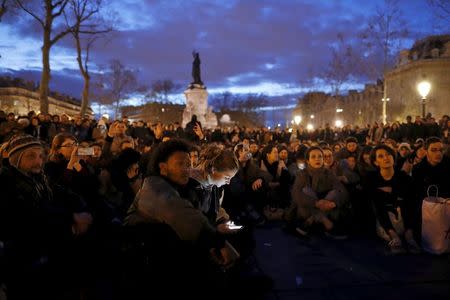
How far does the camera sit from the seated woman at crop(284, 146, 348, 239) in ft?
22.0

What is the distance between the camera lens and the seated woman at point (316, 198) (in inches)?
264

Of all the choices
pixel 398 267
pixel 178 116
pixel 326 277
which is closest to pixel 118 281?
pixel 326 277

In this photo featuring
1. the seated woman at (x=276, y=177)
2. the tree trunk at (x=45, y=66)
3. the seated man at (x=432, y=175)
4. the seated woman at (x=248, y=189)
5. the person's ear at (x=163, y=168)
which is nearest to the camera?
the person's ear at (x=163, y=168)

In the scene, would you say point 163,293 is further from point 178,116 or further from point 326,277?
point 178,116

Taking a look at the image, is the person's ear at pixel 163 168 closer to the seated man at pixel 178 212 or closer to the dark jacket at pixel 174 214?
the seated man at pixel 178 212

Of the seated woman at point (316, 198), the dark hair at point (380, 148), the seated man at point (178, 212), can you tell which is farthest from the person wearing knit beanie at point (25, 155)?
the dark hair at point (380, 148)

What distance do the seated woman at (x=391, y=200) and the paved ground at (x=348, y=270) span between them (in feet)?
0.82

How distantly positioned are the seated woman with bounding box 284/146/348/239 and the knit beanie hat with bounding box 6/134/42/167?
4.42 meters

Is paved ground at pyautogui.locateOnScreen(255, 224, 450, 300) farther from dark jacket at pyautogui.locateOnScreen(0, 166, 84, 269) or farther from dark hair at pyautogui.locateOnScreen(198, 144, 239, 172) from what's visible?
dark jacket at pyautogui.locateOnScreen(0, 166, 84, 269)

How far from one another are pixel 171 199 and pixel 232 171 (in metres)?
1.29

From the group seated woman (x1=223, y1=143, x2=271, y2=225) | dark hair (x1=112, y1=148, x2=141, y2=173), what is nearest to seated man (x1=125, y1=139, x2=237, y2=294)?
dark hair (x1=112, y1=148, x2=141, y2=173)

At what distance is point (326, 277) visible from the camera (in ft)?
16.1

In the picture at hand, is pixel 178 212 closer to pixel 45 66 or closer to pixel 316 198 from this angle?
pixel 316 198

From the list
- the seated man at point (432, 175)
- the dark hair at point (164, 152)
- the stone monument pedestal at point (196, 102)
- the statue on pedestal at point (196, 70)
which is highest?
the statue on pedestal at point (196, 70)
